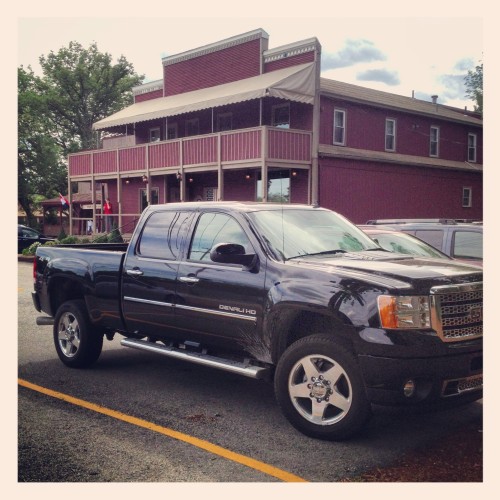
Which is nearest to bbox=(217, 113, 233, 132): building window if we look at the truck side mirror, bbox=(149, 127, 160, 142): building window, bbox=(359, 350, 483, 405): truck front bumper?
bbox=(149, 127, 160, 142): building window

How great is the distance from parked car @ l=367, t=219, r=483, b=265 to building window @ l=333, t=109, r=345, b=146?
44.7ft

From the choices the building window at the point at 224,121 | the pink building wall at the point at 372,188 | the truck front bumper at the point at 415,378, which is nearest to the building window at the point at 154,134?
the building window at the point at 224,121

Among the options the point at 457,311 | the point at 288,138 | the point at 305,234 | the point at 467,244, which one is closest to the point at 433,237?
the point at 467,244

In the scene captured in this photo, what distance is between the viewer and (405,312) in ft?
13.4

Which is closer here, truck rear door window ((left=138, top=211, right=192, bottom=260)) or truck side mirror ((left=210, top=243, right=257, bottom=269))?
truck side mirror ((left=210, top=243, right=257, bottom=269))

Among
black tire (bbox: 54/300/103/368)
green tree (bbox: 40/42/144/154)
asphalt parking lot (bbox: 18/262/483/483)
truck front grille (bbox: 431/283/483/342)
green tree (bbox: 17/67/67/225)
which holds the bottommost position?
asphalt parking lot (bbox: 18/262/483/483)

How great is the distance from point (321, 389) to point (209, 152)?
673 inches

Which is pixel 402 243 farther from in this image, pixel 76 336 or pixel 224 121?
pixel 224 121

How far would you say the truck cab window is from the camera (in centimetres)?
542

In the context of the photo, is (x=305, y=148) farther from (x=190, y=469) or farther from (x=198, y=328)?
(x=190, y=469)

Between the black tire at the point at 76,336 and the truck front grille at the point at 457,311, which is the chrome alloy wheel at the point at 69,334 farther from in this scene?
the truck front grille at the point at 457,311

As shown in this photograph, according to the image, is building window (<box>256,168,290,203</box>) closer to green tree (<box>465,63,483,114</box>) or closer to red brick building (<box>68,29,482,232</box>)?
red brick building (<box>68,29,482,232</box>)

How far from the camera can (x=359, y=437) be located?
4.32m

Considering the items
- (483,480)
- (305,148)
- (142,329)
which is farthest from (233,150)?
(483,480)
